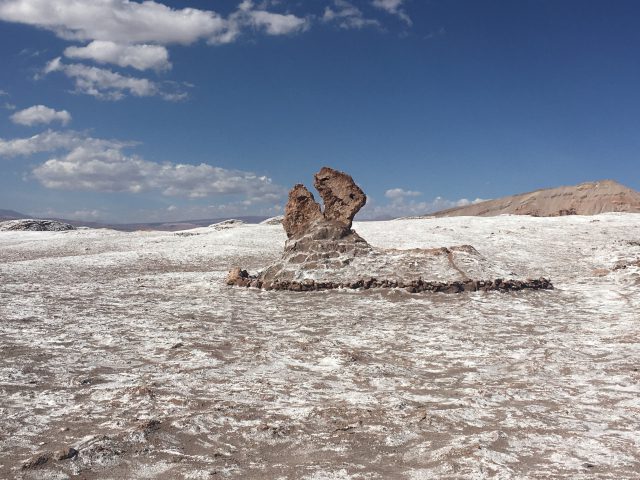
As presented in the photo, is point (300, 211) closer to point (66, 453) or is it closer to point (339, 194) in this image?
point (339, 194)

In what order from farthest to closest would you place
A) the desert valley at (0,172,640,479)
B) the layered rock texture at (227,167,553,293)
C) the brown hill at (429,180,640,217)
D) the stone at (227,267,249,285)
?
the brown hill at (429,180,640,217)
the stone at (227,267,249,285)
the layered rock texture at (227,167,553,293)
the desert valley at (0,172,640,479)

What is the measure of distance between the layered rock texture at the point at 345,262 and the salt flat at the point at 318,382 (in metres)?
0.68

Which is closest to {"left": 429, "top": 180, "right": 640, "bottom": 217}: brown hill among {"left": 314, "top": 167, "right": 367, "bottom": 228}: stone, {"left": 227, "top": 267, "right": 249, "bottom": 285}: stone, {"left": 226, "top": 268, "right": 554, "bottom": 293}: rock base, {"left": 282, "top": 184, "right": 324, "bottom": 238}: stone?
{"left": 314, "top": 167, "right": 367, "bottom": 228}: stone

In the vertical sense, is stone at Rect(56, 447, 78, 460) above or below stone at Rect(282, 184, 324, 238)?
below

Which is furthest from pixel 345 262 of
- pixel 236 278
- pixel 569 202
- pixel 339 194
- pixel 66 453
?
pixel 569 202

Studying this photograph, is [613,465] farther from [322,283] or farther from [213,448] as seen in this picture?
[322,283]

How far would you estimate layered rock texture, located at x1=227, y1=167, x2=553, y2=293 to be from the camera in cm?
1633

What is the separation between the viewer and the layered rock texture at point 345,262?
53.6 ft

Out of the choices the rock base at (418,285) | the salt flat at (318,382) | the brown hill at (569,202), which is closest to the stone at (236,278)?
the rock base at (418,285)

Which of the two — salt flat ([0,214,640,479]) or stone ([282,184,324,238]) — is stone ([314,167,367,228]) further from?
salt flat ([0,214,640,479])

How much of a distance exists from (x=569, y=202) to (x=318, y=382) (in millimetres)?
71712

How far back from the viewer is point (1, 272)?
63.0ft

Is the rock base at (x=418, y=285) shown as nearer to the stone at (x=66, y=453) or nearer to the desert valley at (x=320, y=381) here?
the desert valley at (x=320, y=381)

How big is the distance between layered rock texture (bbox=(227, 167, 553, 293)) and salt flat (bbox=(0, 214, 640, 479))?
26.7 inches
